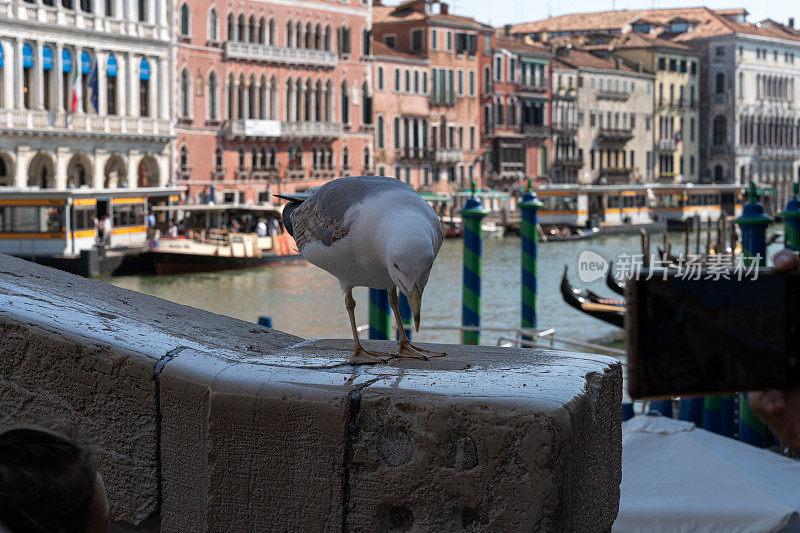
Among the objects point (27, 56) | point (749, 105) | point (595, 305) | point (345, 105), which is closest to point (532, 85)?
point (345, 105)

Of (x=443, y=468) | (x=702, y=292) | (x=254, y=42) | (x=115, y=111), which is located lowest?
(x=443, y=468)

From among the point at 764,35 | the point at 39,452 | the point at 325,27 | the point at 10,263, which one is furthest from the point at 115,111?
the point at 764,35

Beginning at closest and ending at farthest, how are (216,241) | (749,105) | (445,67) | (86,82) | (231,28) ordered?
(216,241) → (86,82) → (231,28) → (445,67) → (749,105)

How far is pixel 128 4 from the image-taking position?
2964cm

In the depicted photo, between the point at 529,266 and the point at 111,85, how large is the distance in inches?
897

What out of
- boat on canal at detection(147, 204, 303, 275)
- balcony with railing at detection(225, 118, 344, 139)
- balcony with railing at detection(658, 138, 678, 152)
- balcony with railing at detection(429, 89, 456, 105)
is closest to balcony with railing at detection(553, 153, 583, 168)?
balcony with railing at detection(658, 138, 678, 152)

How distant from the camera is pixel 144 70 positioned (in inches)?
1192

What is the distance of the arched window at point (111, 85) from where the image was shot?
29297 millimetres

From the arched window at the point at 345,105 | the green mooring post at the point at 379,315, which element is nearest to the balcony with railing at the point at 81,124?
the arched window at the point at 345,105

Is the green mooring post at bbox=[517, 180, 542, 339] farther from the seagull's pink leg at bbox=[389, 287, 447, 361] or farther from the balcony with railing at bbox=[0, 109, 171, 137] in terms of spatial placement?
the balcony with railing at bbox=[0, 109, 171, 137]

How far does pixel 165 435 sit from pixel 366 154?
116 ft

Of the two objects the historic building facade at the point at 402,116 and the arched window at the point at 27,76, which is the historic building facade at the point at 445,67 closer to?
the historic building facade at the point at 402,116

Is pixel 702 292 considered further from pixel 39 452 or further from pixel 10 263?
pixel 10 263

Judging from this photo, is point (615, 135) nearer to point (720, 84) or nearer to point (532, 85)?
point (532, 85)
